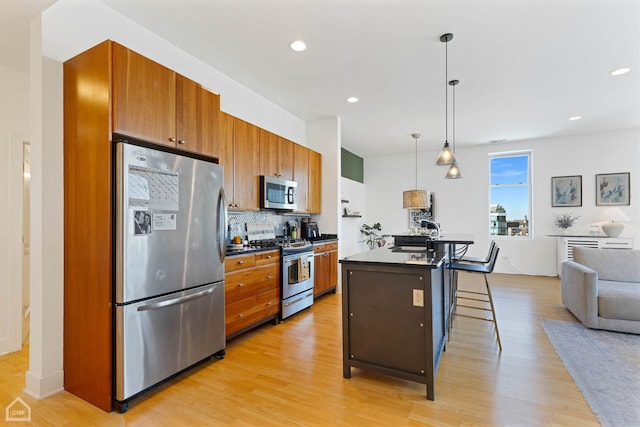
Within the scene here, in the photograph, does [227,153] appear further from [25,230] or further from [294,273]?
[25,230]

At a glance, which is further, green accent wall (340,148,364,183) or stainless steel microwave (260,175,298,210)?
green accent wall (340,148,364,183)

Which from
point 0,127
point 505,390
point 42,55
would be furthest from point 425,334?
point 0,127

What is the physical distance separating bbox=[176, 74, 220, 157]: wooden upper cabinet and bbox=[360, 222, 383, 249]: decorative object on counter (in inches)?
218

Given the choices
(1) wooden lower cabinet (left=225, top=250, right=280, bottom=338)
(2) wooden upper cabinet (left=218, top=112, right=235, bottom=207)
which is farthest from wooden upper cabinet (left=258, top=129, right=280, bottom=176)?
(1) wooden lower cabinet (left=225, top=250, right=280, bottom=338)

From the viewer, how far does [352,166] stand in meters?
7.68

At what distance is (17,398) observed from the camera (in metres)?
2.14

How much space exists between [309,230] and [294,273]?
3.93 feet

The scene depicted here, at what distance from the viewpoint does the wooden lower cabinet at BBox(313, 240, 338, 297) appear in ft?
14.8

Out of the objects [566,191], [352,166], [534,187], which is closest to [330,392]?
[352,166]

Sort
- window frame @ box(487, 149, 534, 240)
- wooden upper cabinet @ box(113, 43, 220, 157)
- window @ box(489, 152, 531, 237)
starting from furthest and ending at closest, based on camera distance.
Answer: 1. window @ box(489, 152, 531, 237)
2. window frame @ box(487, 149, 534, 240)
3. wooden upper cabinet @ box(113, 43, 220, 157)

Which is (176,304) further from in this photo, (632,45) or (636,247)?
(636,247)

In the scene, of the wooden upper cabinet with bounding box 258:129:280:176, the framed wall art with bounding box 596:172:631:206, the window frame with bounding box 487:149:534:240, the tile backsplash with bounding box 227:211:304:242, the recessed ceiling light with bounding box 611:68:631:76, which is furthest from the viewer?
the window frame with bounding box 487:149:534:240

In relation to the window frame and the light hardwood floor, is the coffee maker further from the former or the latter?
the window frame

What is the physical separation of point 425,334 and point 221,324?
1.71 meters
